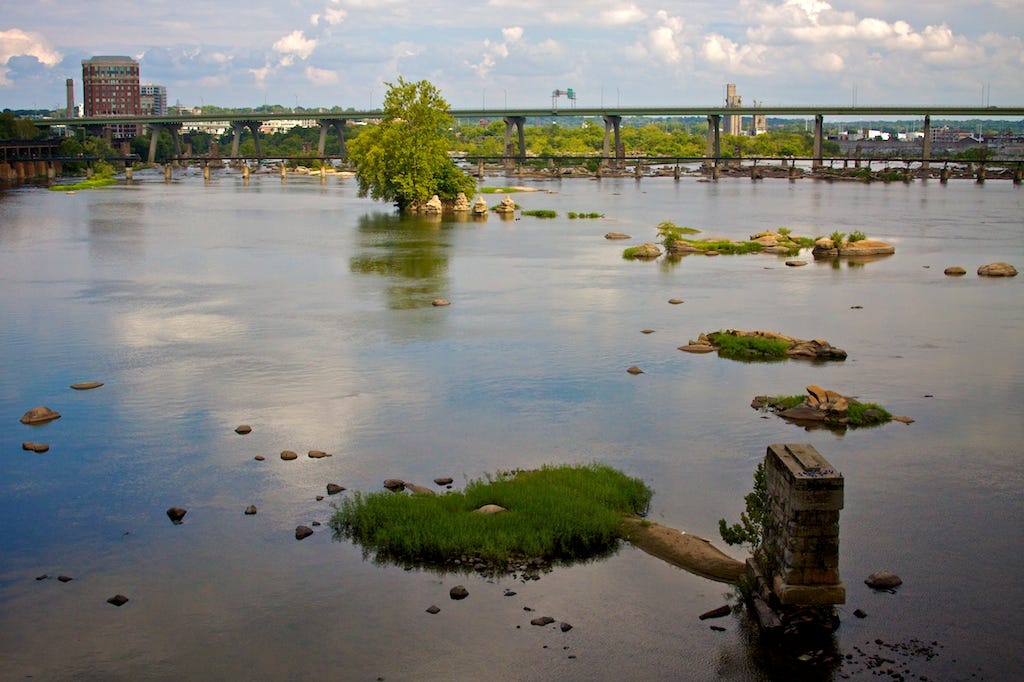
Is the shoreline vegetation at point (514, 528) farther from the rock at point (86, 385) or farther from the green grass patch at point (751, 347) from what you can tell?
the green grass patch at point (751, 347)

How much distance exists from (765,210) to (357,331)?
69499mm

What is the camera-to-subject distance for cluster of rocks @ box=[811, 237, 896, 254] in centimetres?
6506

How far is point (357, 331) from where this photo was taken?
4072 centimetres

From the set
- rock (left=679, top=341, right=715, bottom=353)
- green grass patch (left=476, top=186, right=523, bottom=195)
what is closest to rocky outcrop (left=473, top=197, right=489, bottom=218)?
green grass patch (left=476, top=186, right=523, bottom=195)

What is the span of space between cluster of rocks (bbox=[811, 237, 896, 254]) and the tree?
38324 millimetres

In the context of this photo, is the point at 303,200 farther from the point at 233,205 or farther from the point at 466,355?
the point at 466,355

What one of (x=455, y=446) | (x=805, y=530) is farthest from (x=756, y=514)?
(x=455, y=446)

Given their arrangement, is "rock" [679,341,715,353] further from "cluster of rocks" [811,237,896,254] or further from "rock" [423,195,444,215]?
"rock" [423,195,444,215]

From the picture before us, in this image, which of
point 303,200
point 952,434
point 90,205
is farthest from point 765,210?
point 952,434

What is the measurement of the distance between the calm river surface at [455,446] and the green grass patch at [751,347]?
146 centimetres

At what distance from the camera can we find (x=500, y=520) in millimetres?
21109

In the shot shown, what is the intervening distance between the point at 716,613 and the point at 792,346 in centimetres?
2029

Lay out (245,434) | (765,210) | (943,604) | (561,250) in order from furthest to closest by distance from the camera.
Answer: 1. (765,210)
2. (561,250)
3. (245,434)
4. (943,604)

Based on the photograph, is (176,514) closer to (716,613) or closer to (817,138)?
(716,613)
